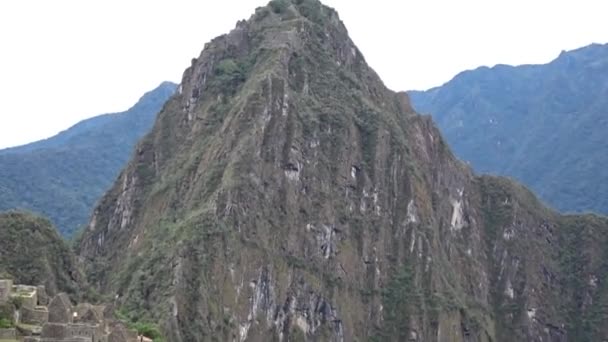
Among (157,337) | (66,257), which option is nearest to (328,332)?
(66,257)

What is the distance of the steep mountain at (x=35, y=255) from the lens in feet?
248

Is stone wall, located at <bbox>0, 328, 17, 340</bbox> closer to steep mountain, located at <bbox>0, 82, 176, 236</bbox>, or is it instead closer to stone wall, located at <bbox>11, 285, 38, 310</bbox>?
stone wall, located at <bbox>11, 285, 38, 310</bbox>

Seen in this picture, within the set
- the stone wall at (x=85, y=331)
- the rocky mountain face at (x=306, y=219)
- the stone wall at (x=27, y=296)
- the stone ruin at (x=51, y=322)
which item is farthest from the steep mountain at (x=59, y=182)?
the stone wall at (x=85, y=331)

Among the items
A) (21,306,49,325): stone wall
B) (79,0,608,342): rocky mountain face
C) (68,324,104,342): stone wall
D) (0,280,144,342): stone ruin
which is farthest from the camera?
(79,0,608,342): rocky mountain face

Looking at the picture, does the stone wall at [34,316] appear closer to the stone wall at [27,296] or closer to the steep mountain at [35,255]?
the stone wall at [27,296]

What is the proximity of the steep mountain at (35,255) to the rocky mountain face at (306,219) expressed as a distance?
33.5ft

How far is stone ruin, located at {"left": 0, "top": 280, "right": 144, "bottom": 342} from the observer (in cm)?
3866

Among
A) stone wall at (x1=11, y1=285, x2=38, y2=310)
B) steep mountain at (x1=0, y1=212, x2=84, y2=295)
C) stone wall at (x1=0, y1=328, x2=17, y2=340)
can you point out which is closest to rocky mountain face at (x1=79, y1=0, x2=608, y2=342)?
steep mountain at (x1=0, y1=212, x2=84, y2=295)

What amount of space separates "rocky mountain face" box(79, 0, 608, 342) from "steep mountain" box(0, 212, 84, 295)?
1022 cm

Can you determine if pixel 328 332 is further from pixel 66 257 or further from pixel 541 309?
pixel 541 309

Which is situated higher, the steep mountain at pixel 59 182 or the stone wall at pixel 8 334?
the steep mountain at pixel 59 182

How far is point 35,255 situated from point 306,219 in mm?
41405

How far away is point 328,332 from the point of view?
114 metres

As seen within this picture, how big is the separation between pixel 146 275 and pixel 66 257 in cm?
1666
